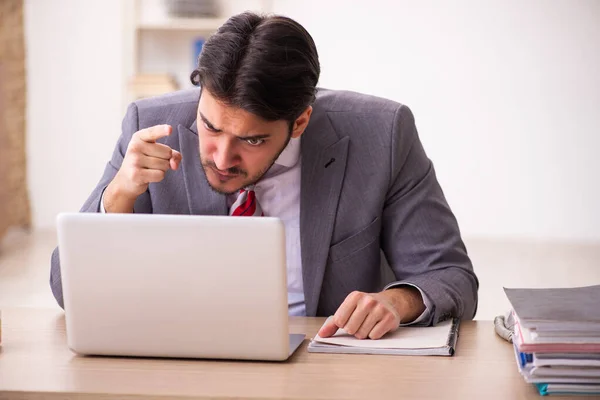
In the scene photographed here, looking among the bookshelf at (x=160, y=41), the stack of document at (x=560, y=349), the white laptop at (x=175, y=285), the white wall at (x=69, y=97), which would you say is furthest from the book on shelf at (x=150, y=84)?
the stack of document at (x=560, y=349)

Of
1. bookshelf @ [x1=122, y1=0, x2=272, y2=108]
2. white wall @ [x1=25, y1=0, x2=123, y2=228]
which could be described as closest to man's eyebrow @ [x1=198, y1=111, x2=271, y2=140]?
bookshelf @ [x1=122, y1=0, x2=272, y2=108]

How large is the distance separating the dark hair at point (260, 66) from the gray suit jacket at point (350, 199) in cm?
20

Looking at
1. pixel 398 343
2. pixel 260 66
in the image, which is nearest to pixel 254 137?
pixel 260 66

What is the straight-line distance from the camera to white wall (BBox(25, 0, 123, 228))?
19.6 feet

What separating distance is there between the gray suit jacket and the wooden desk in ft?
1.39

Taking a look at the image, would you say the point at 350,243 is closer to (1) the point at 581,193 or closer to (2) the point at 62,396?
(2) the point at 62,396

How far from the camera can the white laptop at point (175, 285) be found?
1235 mm

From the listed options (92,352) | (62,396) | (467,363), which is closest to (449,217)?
(467,363)

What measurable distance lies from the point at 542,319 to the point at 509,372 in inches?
5.0

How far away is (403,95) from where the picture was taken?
625 cm

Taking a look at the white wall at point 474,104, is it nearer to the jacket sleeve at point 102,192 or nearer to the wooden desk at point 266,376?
the jacket sleeve at point 102,192

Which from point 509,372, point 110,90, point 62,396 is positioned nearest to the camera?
point 62,396

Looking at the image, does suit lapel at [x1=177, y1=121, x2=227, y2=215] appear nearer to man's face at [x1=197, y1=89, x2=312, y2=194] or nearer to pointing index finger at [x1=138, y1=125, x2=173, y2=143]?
man's face at [x1=197, y1=89, x2=312, y2=194]

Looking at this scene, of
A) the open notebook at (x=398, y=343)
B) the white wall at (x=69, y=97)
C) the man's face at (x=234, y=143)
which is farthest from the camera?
the white wall at (x=69, y=97)
